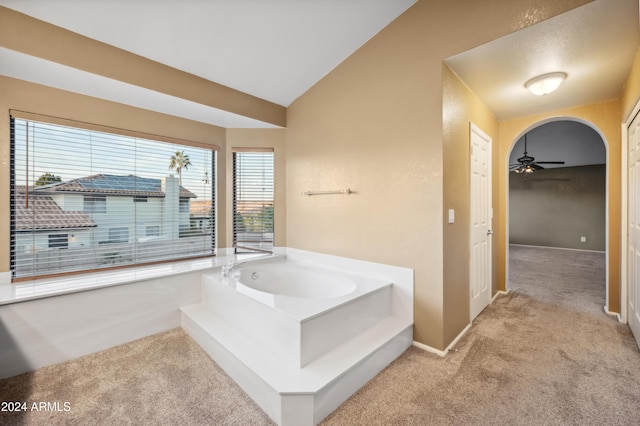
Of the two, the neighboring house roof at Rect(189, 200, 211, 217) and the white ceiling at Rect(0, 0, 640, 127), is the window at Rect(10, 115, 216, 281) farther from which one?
the white ceiling at Rect(0, 0, 640, 127)

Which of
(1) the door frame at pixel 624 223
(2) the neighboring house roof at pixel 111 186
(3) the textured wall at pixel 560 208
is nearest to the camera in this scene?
(2) the neighboring house roof at pixel 111 186

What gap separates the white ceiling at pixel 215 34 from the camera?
1934mm

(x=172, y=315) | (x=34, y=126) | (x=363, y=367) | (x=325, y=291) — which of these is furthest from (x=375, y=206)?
(x=34, y=126)

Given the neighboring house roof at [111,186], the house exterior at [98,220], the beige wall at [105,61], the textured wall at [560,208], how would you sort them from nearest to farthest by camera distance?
1. the beige wall at [105,61]
2. the house exterior at [98,220]
3. the neighboring house roof at [111,186]
4. the textured wall at [560,208]

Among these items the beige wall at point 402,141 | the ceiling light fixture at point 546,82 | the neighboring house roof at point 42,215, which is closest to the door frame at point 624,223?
the ceiling light fixture at point 546,82

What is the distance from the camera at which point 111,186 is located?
271 centimetres

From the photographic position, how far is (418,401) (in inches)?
65.0

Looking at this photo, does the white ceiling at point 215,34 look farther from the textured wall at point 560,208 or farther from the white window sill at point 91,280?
the textured wall at point 560,208

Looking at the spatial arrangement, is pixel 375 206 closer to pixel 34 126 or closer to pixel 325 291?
pixel 325 291

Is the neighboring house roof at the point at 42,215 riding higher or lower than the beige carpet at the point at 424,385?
higher

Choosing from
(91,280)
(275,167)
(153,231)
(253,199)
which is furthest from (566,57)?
(91,280)

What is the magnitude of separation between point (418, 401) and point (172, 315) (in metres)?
2.26

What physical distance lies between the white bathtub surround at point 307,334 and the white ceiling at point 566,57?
5.93 ft

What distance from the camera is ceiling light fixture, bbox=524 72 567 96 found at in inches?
89.6
